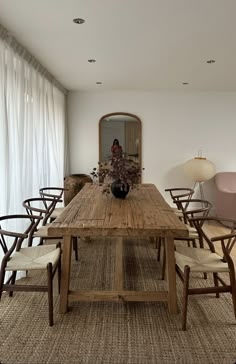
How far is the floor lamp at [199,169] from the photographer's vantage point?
5387 mm

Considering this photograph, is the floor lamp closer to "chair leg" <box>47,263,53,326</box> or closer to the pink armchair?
the pink armchair

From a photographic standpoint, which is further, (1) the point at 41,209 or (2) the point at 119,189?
(1) the point at 41,209

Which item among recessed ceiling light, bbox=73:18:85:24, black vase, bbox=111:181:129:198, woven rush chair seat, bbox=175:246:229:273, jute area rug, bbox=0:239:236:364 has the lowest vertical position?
jute area rug, bbox=0:239:236:364

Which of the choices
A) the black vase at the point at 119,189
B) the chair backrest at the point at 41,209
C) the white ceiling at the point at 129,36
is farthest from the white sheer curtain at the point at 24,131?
the black vase at the point at 119,189

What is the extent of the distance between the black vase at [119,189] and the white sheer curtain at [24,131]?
3.41 ft

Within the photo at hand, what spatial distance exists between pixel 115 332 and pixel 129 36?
2660 mm

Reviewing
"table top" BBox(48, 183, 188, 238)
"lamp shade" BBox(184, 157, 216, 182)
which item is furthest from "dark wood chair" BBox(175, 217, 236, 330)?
"lamp shade" BBox(184, 157, 216, 182)

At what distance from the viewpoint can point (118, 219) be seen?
2348 mm

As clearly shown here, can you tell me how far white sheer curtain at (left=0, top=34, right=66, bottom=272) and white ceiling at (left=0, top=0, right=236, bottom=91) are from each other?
28 centimetres

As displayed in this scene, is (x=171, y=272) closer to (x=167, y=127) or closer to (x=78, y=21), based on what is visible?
(x=78, y=21)

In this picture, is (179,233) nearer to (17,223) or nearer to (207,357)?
(207,357)

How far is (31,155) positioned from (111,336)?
2.39m

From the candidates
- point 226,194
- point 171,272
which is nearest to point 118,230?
point 171,272

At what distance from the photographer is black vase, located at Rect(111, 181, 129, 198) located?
316 cm
